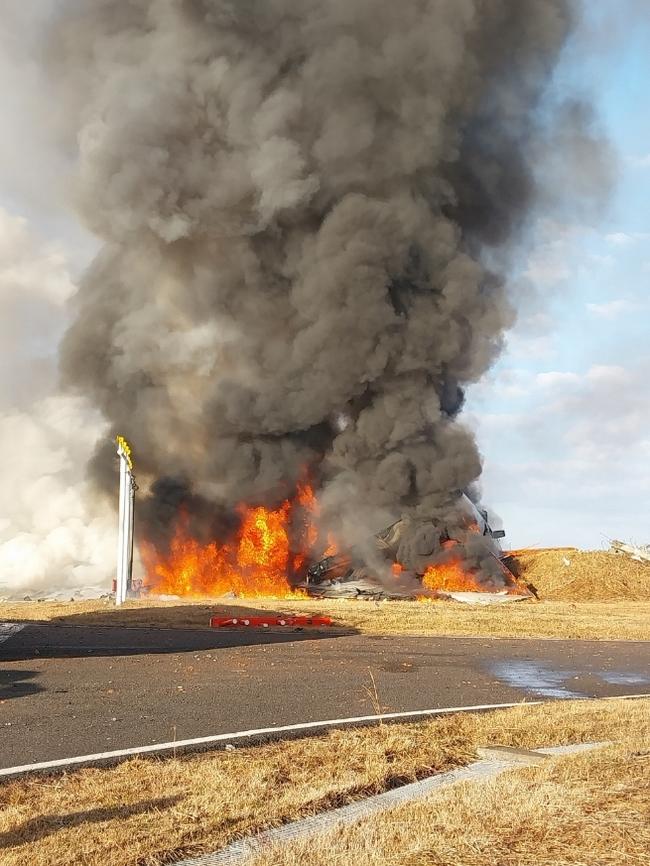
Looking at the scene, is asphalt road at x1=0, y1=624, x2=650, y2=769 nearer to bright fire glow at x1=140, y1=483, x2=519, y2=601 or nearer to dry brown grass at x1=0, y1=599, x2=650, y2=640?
dry brown grass at x1=0, y1=599, x2=650, y2=640

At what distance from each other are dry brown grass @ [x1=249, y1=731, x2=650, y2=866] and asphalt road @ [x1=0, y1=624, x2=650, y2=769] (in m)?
3.12

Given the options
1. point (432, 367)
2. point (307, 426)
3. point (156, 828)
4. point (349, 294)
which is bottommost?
point (156, 828)

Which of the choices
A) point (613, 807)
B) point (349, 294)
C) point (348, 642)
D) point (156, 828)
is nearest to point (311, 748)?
point (156, 828)

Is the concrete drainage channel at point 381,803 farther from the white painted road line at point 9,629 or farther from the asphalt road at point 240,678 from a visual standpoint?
the white painted road line at point 9,629

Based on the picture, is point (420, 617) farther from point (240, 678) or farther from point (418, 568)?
point (418, 568)

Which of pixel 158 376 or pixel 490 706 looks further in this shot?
pixel 158 376

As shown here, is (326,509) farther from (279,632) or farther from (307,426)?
(279,632)

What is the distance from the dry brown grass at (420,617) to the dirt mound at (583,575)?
601cm

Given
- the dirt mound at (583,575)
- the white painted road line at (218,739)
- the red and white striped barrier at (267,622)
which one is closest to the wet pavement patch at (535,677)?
the white painted road line at (218,739)

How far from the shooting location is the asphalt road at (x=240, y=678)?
26.3ft

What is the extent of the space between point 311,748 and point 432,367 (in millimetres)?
32512

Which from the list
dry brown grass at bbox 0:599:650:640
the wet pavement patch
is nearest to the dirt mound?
dry brown grass at bbox 0:599:650:640

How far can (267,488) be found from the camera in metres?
39.2

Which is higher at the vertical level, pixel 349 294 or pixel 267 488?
pixel 349 294
